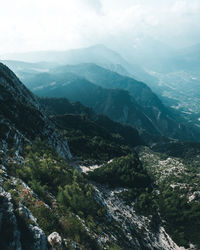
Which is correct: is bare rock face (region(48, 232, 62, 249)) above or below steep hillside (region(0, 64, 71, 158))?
below

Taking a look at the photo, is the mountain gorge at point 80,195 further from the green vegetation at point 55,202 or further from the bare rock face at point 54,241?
the green vegetation at point 55,202

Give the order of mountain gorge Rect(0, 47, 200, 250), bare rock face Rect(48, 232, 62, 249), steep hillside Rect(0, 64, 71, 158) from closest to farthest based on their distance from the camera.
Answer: bare rock face Rect(48, 232, 62, 249), mountain gorge Rect(0, 47, 200, 250), steep hillside Rect(0, 64, 71, 158)

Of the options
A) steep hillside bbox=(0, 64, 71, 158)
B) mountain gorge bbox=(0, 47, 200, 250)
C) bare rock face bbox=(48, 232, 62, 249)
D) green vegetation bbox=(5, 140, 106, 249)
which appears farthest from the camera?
steep hillside bbox=(0, 64, 71, 158)

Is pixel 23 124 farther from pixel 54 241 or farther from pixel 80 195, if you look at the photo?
pixel 54 241

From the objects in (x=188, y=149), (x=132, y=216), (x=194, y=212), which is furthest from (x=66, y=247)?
(x=188, y=149)

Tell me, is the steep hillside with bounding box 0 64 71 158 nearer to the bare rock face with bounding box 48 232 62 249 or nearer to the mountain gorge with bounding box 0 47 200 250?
the mountain gorge with bounding box 0 47 200 250

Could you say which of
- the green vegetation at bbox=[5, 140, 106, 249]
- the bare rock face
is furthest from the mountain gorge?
the green vegetation at bbox=[5, 140, 106, 249]

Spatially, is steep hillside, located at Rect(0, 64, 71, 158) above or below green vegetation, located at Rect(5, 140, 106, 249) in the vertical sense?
above

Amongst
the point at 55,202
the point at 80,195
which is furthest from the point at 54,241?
the point at 80,195

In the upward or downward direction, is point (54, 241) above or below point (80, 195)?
above

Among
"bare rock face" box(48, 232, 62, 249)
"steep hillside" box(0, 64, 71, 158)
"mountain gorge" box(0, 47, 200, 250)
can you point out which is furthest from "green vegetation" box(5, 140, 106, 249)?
"steep hillside" box(0, 64, 71, 158)

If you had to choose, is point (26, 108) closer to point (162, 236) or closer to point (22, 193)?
point (22, 193)

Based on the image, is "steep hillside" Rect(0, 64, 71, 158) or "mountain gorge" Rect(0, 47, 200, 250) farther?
"steep hillside" Rect(0, 64, 71, 158)
